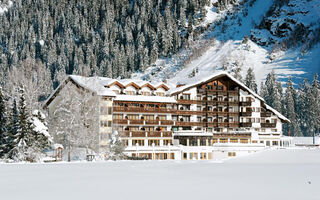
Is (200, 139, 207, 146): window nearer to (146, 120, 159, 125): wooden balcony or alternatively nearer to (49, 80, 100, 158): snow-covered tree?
(146, 120, 159, 125): wooden balcony

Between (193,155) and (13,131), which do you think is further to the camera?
(193,155)

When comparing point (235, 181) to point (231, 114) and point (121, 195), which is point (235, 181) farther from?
point (231, 114)

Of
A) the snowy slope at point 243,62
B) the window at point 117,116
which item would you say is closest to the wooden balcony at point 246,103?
the window at point 117,116

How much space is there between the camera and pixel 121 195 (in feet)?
75.7

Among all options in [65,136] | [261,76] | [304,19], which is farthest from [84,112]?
[304,19]

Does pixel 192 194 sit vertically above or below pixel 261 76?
below

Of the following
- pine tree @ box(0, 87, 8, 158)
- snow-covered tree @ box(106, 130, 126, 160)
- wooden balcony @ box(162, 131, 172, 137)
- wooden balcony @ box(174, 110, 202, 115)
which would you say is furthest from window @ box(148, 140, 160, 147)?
pine tree @ box(0, 87, 8, 158)

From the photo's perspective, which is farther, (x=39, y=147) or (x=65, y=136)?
(x=65, y=136)

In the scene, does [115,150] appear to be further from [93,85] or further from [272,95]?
[272,95]

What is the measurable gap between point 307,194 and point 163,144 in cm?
6007

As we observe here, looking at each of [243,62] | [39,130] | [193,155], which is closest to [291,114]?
[193,155]

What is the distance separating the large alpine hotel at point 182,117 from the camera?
7788 centimetres

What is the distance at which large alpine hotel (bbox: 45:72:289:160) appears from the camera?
77875 mm

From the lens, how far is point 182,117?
8944cm
